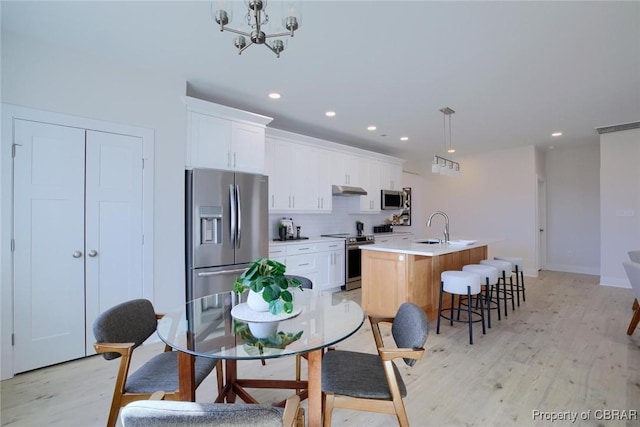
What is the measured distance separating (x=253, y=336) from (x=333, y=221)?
4432mm

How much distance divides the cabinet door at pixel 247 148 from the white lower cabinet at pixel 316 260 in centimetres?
115

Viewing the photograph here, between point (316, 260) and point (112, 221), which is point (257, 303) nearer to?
point (112, 221)

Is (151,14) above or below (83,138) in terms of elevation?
above

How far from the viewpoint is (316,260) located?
4.73 meters

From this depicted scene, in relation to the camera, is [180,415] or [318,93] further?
[318,93]

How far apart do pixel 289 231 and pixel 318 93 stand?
221 centimetres

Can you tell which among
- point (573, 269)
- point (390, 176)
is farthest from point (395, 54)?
point (573, 269)

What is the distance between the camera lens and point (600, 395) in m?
2.15

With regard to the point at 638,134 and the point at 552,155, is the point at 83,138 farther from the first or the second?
the point at 552,155

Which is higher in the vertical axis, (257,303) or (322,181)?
(322,181)

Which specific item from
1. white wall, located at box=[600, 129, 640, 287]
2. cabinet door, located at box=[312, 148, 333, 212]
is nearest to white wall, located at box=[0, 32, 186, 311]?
cabinet door, located at box=[312, 148, 333, 212]

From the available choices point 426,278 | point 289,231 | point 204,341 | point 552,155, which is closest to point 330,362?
point 204,341

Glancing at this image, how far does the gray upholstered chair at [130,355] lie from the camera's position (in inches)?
58.5

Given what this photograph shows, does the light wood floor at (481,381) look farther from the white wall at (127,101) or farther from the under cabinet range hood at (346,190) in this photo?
the under cabinet range hood at (346,190)
